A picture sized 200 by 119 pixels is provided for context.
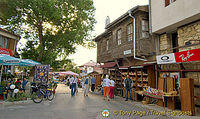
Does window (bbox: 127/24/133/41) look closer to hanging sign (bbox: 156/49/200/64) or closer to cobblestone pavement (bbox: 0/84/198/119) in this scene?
hanging sign (bbox: 156/49/200/64)

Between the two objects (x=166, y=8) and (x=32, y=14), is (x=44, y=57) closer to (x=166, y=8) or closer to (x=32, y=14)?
(x=32, y=14)

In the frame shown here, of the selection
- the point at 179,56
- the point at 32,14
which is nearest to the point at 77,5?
the point at 32,14

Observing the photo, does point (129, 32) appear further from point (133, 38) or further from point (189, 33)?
point (189, 33)

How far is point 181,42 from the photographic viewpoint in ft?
29.4

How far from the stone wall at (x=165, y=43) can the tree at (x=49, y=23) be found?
33.9 ft

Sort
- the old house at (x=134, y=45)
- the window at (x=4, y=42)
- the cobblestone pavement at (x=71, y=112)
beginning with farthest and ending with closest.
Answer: the window at (x=4, y=42)
the old house at (x=134, y=45)
the cobblestone pavement at (x=71, y=112)

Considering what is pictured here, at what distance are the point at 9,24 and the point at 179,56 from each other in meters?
19.7

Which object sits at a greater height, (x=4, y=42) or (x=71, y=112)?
(x=4, y=42)

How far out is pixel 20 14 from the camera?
1641 cm

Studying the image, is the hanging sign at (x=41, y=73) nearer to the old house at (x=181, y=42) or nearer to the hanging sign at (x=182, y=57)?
the old house at (x=181, y=42)

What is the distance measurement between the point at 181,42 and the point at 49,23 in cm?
1592

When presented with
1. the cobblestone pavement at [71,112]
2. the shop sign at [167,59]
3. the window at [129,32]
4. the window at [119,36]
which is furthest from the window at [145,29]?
the cobblestone pavement at [71,112]

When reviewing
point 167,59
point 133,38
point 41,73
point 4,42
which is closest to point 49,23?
point 4,42

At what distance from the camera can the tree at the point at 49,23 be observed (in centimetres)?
1498
